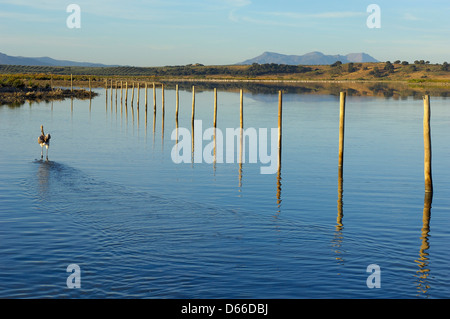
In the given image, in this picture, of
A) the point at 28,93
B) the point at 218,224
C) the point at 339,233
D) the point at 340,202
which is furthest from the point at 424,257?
the point at 28,93

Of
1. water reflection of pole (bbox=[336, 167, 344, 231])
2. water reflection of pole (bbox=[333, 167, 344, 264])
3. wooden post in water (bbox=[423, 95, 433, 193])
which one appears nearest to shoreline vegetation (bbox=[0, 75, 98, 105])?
water reflection of pole (bbox=[336, 167, 344, 231])

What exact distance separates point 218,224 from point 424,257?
210 inches

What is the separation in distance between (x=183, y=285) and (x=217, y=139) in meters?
24.7

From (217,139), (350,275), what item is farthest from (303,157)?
(350,275)

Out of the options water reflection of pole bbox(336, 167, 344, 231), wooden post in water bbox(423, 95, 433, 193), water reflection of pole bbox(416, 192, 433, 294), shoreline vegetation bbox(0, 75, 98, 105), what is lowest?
water reflection of pole bbox(416, 192, 433, 294)

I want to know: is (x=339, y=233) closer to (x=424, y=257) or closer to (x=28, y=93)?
(x=424, y=257)

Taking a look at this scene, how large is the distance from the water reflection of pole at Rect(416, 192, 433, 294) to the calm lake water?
3 cm

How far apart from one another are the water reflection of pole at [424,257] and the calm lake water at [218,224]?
0.09 ft

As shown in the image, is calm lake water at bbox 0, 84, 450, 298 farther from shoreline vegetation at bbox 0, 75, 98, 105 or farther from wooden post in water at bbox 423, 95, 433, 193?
shoreline vegetation at bbox 0, 75, 98, 105

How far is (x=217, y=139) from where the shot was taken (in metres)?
35.3

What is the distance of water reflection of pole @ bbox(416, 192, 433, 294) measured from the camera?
37.1 feet

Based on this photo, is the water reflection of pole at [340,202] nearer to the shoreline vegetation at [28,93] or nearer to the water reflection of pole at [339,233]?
the water reflection of pole at [339,233]
